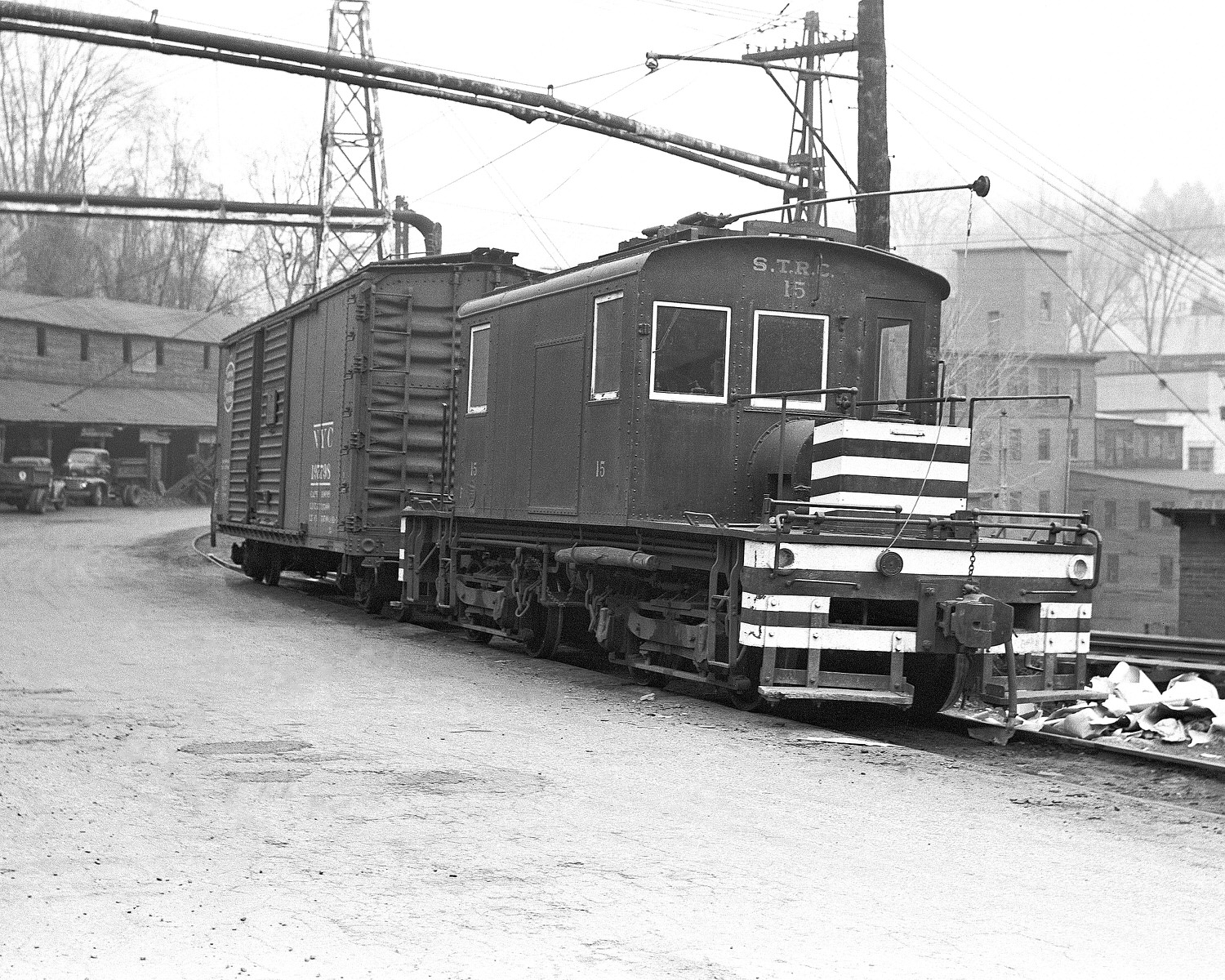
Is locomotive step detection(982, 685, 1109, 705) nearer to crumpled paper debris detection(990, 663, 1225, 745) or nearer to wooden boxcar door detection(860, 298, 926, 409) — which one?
crumpled paper debris detection(990, 663, 1225, 745)

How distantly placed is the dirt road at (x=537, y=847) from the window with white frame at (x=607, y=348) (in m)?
2.39

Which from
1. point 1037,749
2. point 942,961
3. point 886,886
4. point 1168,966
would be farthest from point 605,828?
point 1037,749

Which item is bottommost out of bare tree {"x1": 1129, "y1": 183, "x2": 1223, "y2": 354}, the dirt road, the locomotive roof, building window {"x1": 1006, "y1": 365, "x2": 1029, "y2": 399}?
the dirt road

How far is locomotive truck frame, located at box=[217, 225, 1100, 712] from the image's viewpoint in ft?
30.8

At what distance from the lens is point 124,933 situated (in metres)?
4.72

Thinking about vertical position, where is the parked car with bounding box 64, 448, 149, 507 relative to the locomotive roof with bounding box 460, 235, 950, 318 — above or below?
below

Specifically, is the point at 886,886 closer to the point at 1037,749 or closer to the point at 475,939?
the point at 475,939

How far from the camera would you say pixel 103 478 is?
171 feet

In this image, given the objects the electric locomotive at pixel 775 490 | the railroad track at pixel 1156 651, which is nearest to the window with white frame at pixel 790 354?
the electric locomotive at pixel 775 490

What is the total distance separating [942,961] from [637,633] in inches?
262

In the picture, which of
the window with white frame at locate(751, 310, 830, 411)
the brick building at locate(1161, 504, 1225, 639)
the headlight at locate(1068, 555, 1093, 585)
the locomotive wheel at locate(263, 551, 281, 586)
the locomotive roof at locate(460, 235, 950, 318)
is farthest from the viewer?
the brick building at locate(1161, 504, 1225, 639)

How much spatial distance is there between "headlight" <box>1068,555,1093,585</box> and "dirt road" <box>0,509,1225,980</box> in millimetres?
2020

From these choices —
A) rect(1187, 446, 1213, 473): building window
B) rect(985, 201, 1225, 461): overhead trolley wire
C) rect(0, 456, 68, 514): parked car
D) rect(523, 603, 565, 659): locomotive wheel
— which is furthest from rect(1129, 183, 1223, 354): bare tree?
rect(523, 603, 565, 659): locomotive wheel

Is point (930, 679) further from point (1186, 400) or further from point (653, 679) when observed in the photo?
point (1186, 400)
